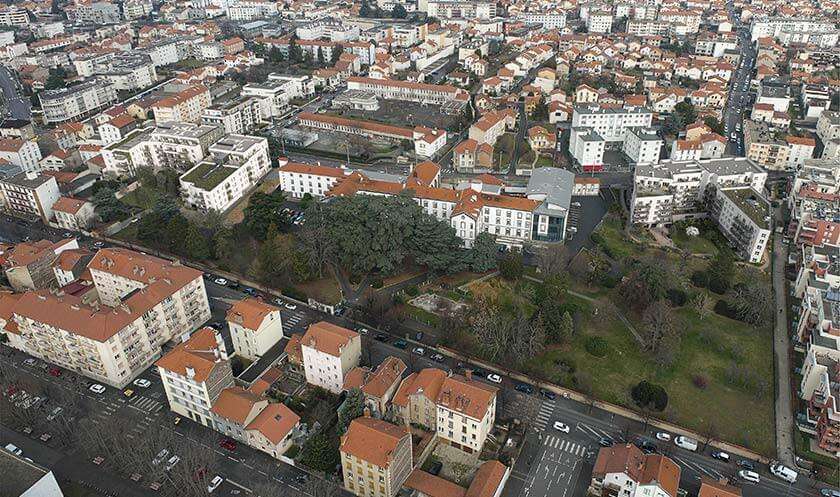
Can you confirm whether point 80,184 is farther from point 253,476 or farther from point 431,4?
point 431,4

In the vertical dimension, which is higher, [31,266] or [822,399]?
[31,266]

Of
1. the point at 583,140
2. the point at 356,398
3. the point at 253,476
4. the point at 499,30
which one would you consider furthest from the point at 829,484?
the point at 499,30

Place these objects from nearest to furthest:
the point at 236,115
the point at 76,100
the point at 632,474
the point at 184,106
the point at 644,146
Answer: the point at 632,474 < the point at 644,146 < the point at 236,115 < the point at 184,106 < the point at 76,100

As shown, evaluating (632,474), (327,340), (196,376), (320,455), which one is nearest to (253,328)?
(327,340)

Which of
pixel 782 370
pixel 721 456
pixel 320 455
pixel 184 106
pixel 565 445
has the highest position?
pixel 184 106

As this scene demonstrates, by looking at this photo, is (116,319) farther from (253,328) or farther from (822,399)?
(822,399)
